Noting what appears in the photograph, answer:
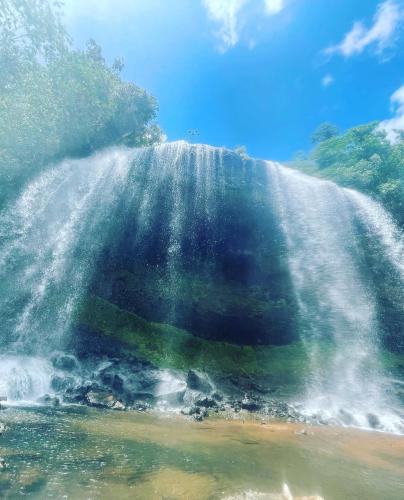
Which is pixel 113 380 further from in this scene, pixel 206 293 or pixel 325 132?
pixel 325 132

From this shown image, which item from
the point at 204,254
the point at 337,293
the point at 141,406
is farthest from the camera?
the point at 204,254

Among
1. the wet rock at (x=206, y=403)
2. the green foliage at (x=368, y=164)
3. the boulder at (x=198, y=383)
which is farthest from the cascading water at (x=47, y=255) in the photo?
the green foliage at (x=368, y=164)

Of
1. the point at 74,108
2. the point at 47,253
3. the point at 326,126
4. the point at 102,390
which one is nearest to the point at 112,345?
the point at 102,390

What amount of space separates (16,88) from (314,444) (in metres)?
29.5

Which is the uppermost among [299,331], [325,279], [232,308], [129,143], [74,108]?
[129,143]

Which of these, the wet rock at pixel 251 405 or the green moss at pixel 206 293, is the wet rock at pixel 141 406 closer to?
the wet rock at pixel 251 405

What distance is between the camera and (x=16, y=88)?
81.3ft

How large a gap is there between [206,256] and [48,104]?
16.1 meters

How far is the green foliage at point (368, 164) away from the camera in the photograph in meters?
20.0

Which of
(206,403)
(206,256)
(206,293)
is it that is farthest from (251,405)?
(206,256)

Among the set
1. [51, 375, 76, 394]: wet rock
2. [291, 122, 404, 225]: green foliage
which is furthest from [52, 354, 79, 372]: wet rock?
[291, 122, 404, 225]: green foliage

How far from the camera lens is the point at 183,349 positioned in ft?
56.1

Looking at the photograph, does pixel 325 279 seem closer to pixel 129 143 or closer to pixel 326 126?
pixel 129 143

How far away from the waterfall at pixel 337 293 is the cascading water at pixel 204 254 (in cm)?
6
